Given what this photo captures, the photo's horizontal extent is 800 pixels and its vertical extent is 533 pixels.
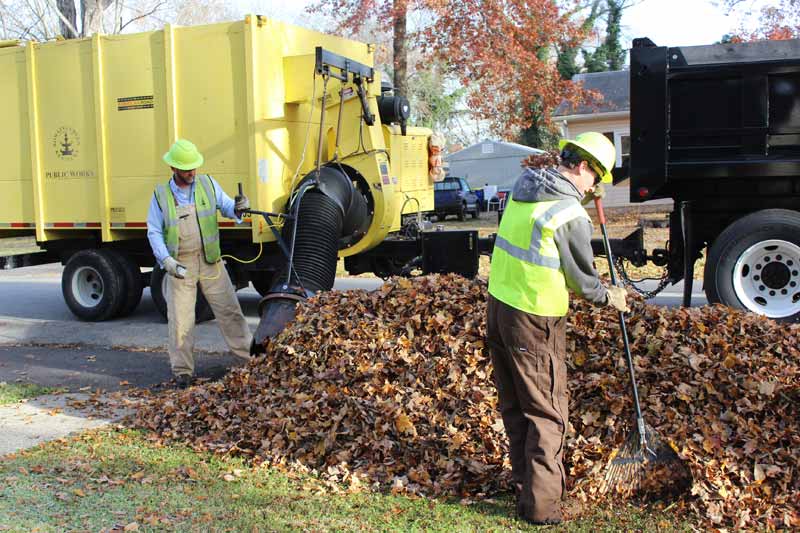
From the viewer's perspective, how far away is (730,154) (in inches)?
324

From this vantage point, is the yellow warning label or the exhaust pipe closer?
the exhaust pipe

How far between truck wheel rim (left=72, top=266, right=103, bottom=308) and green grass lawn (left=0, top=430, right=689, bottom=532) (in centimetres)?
591

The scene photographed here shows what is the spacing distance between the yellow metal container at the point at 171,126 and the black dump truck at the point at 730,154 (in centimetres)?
313

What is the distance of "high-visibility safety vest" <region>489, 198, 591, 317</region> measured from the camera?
4.12 metres

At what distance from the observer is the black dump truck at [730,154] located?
26.3 ft

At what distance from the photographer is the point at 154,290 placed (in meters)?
10.5

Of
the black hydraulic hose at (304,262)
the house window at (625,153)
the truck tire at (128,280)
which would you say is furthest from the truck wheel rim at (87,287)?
the house window at (625,153)

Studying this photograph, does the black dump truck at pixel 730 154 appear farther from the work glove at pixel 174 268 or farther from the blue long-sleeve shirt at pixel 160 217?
the work glove at pixel 174 268

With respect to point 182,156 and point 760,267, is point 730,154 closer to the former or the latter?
point 760,267

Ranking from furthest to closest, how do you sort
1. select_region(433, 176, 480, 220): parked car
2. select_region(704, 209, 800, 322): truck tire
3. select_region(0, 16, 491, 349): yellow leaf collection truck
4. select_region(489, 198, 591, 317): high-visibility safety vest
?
select_region(433, 176, 480, 220): parked car
select_region(0, 16, 491, 349): yellow leaf collection truck
select_region(704, 209, 800, 322): truck tire
select_region(489, 198, 591, 317): high-visibility safety vest

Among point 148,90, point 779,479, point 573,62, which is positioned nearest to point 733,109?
point 779,479

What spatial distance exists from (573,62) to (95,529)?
36389 millimetres

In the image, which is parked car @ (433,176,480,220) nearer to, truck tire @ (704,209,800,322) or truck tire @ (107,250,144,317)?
truck tire @ (107,250,144,317)

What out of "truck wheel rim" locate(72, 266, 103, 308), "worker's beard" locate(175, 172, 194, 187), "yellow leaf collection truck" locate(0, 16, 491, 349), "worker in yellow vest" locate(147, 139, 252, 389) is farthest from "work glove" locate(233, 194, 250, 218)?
"truck wheel rim" locate(72, 266, 103, 308)
